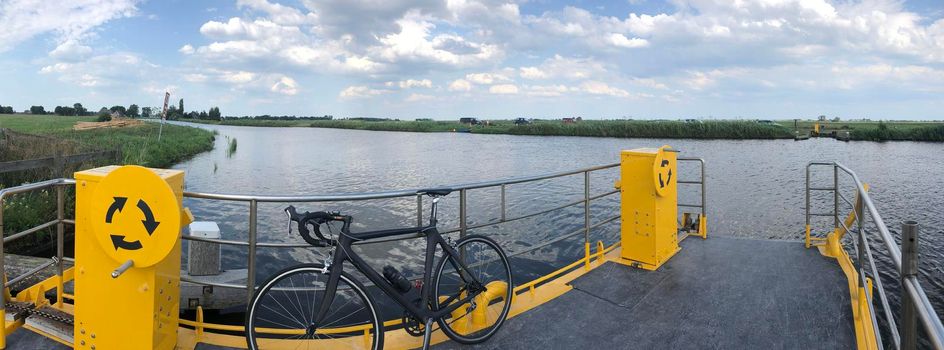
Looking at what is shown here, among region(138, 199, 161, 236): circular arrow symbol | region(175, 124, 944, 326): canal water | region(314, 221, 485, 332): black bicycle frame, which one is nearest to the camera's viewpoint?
region(138, 199, 161, 236): circular arrow symbol

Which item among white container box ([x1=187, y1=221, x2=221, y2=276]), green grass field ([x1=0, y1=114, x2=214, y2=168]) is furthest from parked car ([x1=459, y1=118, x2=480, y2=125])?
white container box ([x1=187, y1=221, x2=221, y2=276])

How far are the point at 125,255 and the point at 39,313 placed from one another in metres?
1.38

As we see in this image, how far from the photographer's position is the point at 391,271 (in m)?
3.44

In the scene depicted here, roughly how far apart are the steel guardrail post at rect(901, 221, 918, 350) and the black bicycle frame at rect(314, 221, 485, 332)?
2.48m

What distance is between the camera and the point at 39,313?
12.1ft

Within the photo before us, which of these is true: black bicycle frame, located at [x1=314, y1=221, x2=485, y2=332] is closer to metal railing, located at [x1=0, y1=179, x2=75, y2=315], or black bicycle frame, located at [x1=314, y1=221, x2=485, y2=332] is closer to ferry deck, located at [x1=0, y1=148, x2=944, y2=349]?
ferry deck, located at [x1=0, y1=148, x2=944, y2=349]

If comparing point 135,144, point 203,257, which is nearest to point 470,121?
point 135,144

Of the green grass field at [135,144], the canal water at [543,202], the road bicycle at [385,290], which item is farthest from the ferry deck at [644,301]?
the green grass field at [135,144]

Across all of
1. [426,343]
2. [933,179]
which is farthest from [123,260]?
[933,179]

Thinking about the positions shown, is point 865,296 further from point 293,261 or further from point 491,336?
point 293,261

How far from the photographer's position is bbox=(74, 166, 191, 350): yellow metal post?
9.79 feet

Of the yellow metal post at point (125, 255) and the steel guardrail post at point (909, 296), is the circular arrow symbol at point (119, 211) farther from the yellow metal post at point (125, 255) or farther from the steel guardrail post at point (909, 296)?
the steel guardrail post at point (909, 296)

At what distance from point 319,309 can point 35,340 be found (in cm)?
216

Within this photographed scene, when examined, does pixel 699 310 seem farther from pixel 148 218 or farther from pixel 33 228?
pixel 33 228
